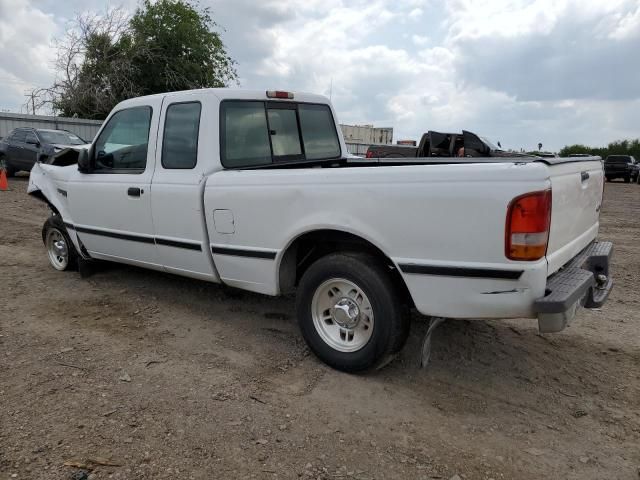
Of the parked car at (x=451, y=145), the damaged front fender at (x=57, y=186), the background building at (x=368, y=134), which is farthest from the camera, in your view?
the background building at (x=368, y=134)

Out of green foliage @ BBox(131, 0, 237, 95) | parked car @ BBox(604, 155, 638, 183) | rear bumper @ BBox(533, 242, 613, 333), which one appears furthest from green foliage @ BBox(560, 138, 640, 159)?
rear bumper @ BBox(533, 242, 613, 333)

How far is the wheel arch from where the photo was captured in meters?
3.29

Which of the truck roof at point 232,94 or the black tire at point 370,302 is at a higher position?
the truck roof at point 232,94

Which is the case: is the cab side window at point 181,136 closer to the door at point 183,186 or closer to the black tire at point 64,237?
the door at point 183,186

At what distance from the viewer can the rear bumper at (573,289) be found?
2.66 meters

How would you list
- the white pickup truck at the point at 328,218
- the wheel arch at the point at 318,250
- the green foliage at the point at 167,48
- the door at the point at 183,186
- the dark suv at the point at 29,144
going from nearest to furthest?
the white pickup truck at the point at 328,218
the wheel arch at the point at 318,250
the door at the point at 183,186
the dark suv at the point at 29,144
the green foliage at the point at 167,48

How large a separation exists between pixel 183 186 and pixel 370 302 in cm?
185

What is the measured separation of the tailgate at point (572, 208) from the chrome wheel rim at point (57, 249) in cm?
513

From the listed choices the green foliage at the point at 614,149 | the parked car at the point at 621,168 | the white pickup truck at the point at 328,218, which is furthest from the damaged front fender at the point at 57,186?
the green foliage at the point at 614,149

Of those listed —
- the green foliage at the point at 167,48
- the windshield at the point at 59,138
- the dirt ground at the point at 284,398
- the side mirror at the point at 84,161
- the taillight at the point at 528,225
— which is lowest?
the dirt ground at the point at 284,398

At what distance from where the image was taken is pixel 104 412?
2998mm

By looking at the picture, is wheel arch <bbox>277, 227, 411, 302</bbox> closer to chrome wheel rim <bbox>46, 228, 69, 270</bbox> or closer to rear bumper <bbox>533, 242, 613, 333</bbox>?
rear bumper <bbox>533, 242, 613, 333</bbox>

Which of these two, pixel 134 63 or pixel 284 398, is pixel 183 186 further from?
pixel 134 63

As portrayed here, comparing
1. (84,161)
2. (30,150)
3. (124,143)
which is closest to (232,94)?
(124,143)
